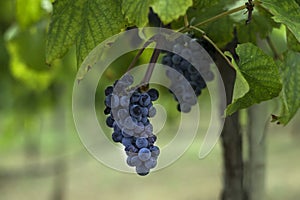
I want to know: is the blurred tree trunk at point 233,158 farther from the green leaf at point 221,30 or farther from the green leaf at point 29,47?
the green leaf at point 29,47

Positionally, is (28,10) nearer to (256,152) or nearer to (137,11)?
(256,152)

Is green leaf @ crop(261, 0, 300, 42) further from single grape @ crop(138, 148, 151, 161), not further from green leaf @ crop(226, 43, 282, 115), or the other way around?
single grape @ crop(138, 148, 151, 161)

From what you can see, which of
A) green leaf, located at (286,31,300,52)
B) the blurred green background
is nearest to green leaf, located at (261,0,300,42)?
green leaf, located at (286,31,300,52)

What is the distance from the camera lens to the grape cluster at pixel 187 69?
1102 mm

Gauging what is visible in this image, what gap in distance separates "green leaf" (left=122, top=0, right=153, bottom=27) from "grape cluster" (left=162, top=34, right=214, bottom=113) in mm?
235

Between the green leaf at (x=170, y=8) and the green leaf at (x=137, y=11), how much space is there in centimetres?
3

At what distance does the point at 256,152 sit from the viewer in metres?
1.36

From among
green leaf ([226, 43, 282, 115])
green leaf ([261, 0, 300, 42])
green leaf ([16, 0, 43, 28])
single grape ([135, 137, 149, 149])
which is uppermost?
green leaf ([16, 0, 43, 28])

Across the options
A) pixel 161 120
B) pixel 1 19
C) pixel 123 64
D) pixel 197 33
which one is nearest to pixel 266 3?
pixel 197 33

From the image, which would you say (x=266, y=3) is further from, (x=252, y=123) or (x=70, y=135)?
(x=70, y=135)

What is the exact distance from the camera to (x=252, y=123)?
1.36 metres

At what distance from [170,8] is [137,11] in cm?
7

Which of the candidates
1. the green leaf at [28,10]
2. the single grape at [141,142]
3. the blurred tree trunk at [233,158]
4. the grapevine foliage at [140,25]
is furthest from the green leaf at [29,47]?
the single grape at [141,142]

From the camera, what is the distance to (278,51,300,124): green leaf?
1.04 meters
